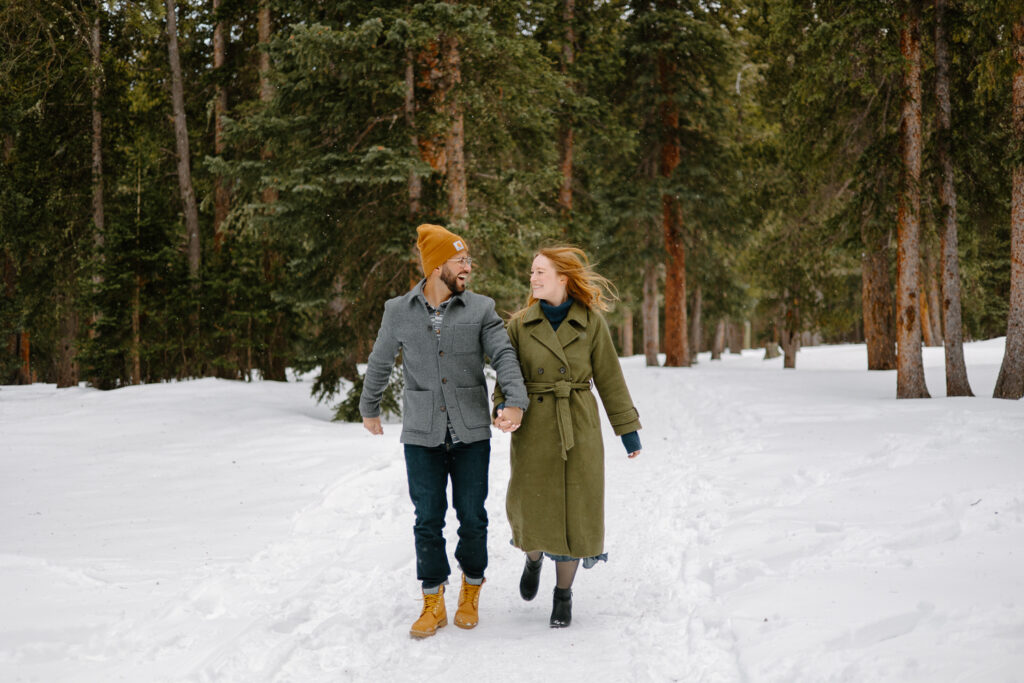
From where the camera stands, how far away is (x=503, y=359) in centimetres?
414

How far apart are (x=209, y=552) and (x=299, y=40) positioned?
704 cm

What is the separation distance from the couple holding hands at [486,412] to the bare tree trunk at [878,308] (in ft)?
49.8

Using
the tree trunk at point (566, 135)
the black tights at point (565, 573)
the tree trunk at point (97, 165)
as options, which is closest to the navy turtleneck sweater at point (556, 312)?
the black tights at point (565, 573)

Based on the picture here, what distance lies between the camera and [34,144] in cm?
1853

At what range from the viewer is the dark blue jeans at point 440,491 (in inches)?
167

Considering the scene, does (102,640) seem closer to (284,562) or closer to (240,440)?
(284,562)

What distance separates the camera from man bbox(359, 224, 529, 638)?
164 inches

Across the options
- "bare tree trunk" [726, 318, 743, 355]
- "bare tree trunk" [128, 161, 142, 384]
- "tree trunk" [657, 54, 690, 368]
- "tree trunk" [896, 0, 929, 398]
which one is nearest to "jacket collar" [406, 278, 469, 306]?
"tree trunk" [896, 0, 929, 398]

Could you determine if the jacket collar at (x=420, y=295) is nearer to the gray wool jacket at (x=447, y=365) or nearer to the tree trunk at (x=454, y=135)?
the gray wool jacket at (x=447, y=365)

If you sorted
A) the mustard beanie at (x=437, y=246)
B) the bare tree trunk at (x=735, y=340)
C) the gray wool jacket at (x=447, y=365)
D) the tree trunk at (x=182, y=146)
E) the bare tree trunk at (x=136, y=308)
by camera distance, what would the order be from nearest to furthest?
the gray wool jacket at (x=447, y=365), the mustard beanie at (x=437, y=246), the bare tree trunk at (x=136, y=308), the tree trunk at (x=182, y=146), the bare tree trunk at (x=735, y=340)

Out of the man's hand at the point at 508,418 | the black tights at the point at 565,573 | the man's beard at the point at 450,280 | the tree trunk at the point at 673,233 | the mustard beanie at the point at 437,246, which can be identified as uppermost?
the tree trunk at the point at 673,233

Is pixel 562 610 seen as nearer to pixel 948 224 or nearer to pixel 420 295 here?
pixel 420 295

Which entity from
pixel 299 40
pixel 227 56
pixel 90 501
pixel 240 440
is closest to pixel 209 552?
pixel 90 501

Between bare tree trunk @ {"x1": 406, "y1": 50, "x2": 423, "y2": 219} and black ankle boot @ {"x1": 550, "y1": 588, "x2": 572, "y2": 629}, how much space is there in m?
7.25
